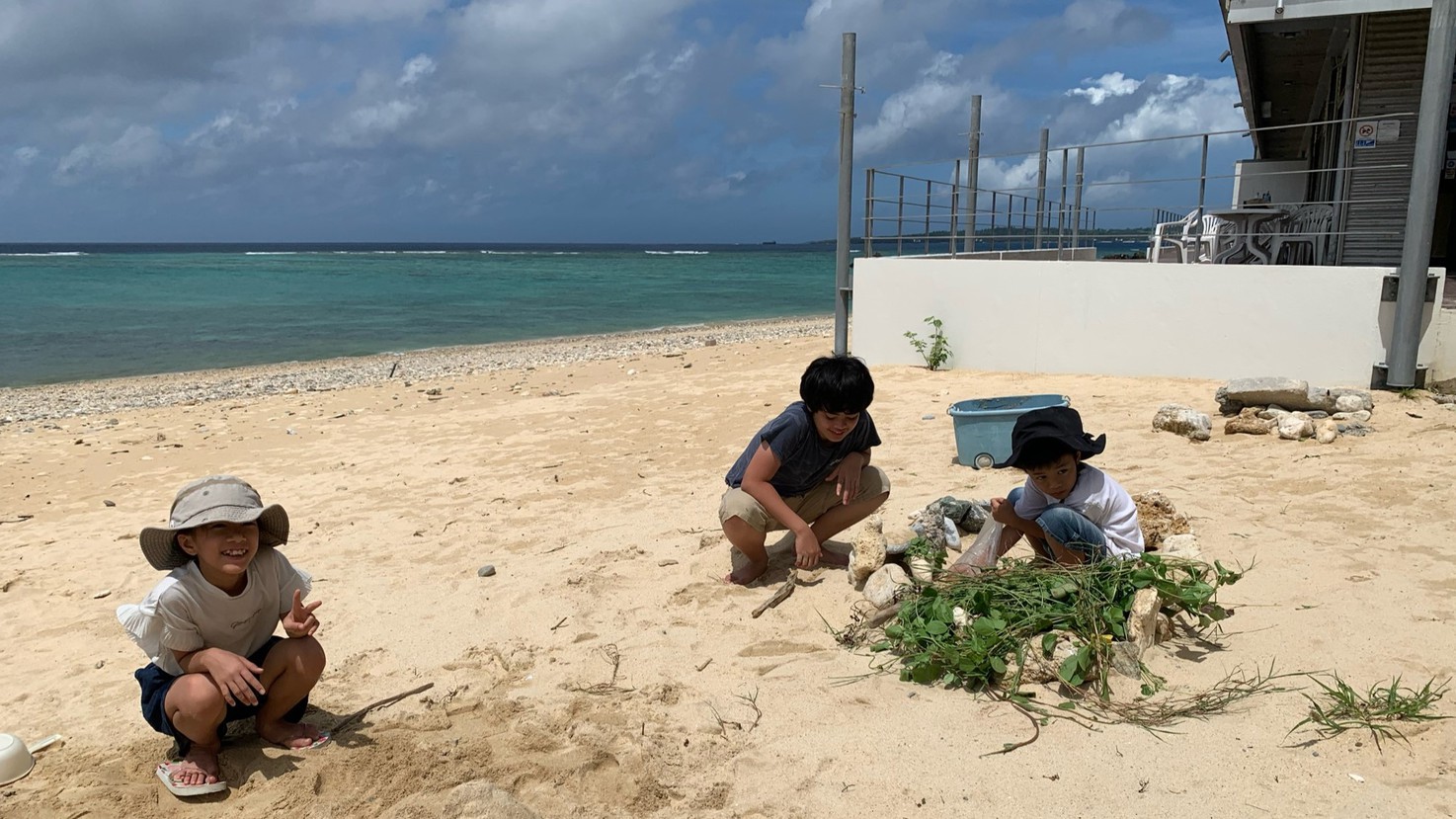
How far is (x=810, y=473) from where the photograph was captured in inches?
159

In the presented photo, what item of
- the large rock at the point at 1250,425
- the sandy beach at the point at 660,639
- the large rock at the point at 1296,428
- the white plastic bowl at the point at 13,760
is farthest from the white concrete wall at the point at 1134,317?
the white plastic bowl at the point at 13,760

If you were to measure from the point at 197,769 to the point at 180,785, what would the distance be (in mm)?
59

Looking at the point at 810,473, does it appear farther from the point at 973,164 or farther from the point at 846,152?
the point at 973,164

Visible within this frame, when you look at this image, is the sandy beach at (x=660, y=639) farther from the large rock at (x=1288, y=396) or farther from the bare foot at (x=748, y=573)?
the large rock at (x=1288, y=396)

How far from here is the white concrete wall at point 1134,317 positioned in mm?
8172

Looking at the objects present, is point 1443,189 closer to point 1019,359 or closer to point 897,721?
point 1019,359

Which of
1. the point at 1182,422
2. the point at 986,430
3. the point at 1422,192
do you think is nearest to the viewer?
the point at 986,430

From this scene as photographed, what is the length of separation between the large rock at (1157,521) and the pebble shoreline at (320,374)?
34.2ft

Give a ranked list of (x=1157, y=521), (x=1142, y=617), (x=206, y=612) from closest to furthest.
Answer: (x=206, y=612), (x=1142, y=617), (x=1157, y=521)

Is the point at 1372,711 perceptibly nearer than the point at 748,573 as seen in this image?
Yes

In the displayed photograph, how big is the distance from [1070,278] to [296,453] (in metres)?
6.90

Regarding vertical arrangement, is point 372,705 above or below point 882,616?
below

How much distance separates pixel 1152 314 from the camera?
29.2 feet

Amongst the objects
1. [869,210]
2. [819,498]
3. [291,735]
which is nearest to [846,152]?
[869,210]
